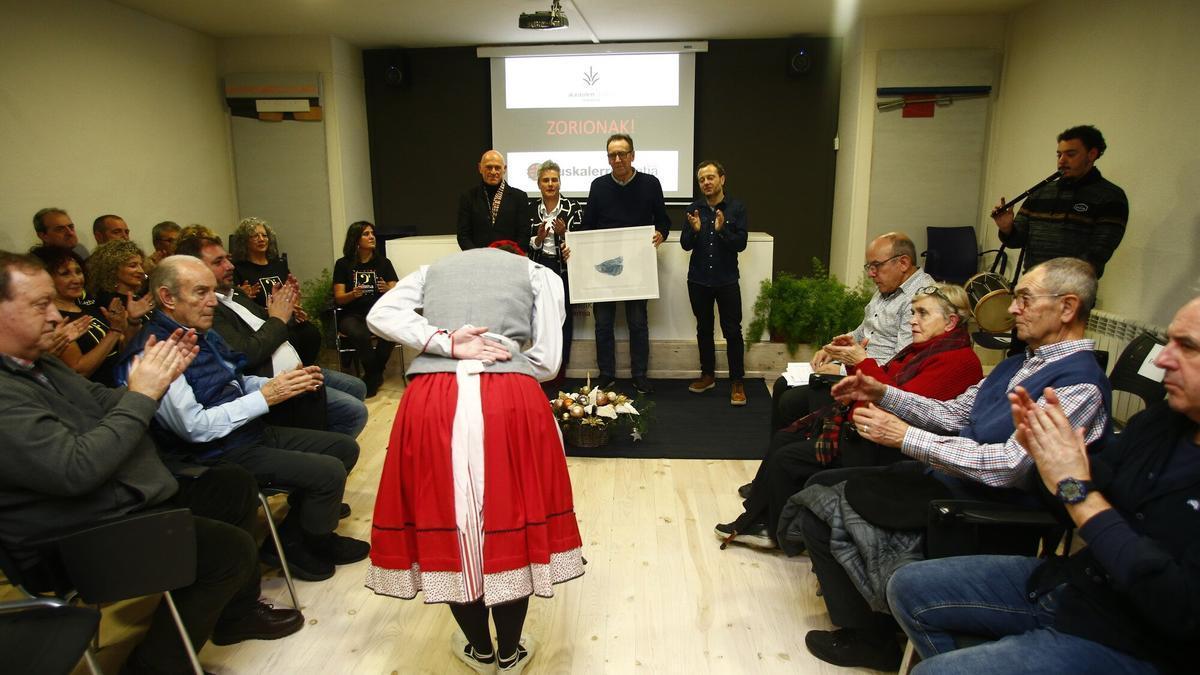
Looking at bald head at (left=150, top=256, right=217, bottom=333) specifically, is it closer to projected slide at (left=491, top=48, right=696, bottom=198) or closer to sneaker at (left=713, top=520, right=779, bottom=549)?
sneaker at (left=713, top=520, right=779, bottom=549)

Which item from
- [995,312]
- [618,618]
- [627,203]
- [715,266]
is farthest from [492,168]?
[618,618]

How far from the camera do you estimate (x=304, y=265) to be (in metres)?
7.06

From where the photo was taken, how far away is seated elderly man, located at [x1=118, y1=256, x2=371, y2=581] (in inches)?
92.7

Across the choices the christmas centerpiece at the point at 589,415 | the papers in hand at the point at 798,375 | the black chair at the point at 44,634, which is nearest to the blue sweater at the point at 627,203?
the christmas centerpiece at the point at 589,415

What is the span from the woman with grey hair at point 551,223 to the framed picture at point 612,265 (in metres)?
0.07

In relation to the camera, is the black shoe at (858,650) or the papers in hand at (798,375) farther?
the papers in hand at (798,375)

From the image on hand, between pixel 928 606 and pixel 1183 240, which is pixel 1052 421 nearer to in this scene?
pixel 928 606

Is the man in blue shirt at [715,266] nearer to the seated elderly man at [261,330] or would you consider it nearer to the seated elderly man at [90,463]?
the seated elderly man at [261,330]

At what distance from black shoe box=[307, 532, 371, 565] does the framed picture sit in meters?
2.49

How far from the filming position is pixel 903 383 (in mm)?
2527

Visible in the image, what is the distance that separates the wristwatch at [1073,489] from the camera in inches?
56.7

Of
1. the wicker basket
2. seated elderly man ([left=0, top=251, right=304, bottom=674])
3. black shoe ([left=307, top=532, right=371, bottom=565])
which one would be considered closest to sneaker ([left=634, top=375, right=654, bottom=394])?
the wicker basket

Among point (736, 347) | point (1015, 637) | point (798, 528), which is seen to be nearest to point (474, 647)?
point (798, 528)

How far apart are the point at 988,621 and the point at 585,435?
2482 millimetres
